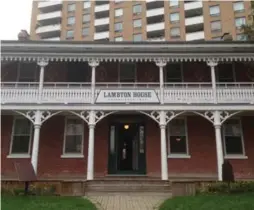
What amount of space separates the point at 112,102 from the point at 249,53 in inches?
291

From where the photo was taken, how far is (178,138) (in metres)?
15.5

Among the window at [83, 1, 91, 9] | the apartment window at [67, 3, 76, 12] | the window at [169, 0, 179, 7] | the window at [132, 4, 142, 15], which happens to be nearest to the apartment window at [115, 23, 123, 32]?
the window at [132, 4, 142, 15]

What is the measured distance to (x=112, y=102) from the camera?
14.1 m

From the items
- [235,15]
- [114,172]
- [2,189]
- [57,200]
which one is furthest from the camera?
[235,15]

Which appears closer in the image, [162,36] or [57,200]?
[57,200]

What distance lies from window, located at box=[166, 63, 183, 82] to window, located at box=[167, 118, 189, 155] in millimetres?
2417

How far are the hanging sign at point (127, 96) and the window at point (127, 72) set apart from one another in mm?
2224

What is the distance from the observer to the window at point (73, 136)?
15.5 meters

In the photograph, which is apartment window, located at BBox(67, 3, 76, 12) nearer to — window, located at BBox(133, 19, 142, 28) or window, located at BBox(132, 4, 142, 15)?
window, located at BBox(132, 4, 142, 15)

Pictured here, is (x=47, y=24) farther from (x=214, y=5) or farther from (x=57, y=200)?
(x=57, y=200)

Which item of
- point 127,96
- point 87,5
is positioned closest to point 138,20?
point 87,5

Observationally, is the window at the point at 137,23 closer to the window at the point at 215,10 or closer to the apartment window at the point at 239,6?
the window at the point at 215,10

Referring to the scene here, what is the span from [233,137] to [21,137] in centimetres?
1173

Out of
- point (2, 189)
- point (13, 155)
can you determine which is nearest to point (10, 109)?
point (13, 155)
